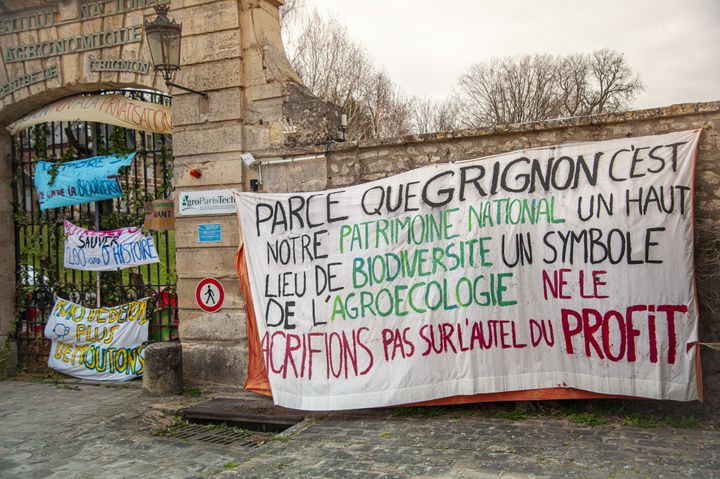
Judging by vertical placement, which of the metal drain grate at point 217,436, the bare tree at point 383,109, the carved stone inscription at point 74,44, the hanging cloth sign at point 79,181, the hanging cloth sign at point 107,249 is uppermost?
the bare tree at point 383,109

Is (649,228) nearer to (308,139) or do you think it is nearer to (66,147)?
(308,139)

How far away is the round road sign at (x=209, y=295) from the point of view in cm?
775

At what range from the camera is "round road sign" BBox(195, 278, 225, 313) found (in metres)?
7.75

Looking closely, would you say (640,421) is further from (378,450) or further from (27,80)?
(27,80)

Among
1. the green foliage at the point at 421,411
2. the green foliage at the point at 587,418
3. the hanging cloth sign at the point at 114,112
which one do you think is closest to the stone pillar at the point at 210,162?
the hanging cloth sign at the point at 114,112

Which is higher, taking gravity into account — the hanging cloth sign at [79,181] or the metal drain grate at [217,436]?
the hanging cloth sign at [79,181]

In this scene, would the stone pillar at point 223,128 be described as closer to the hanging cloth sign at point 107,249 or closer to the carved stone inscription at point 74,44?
the carved stone inscription at point 74,44

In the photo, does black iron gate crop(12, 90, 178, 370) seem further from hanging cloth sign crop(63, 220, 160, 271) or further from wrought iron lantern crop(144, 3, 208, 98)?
wrought iron lantern crop(144, 3, 208, 98)

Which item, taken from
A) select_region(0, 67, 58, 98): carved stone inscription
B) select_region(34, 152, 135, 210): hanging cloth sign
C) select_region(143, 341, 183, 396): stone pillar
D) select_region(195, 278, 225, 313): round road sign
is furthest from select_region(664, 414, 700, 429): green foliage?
select_region(0, 67, 58, 98): carved stone inscription

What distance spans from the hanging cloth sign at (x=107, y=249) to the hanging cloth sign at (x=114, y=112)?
1333 millimetres

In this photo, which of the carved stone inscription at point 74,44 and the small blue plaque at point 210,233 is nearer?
the small blue plaque at point 210,233

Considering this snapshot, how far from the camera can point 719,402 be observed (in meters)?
5.60

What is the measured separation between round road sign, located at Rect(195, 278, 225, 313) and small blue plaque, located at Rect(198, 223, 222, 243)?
0.44 m

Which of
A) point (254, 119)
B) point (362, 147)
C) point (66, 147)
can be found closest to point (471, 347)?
point (362, 147)
